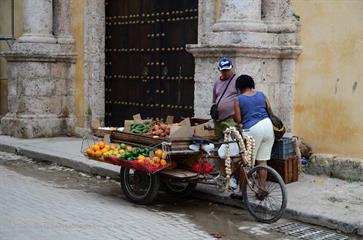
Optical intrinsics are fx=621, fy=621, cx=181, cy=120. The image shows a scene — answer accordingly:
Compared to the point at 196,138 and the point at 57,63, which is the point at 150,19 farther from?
the point at 196,138

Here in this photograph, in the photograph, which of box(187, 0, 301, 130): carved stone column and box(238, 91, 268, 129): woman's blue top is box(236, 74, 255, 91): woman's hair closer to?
box(238, 91, 268, 129): woman's blue top

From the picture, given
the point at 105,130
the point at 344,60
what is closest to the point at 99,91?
the point at 105,130

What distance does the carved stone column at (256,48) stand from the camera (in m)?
8.56

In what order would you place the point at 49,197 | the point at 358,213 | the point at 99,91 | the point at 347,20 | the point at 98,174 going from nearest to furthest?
the point at 358,213 → the point at 49,197 → the point at 347,20 → the point at 98,174 → the point at 99,91

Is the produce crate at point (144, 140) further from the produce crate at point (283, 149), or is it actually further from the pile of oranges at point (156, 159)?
the produce crate at point (283, 149)

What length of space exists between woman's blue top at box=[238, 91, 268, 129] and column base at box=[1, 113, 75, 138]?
252 inches

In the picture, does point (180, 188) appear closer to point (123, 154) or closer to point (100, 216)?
point (123, 154)

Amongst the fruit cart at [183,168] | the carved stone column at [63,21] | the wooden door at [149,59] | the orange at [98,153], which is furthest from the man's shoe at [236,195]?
the carved stone column at [63,21]

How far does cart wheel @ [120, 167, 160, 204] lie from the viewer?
23.7 feet

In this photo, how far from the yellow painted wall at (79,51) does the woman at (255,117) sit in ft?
20.3

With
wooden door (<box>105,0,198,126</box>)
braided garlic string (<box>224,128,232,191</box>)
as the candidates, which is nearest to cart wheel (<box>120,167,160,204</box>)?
braided garlic string (<box>224,128,232,191</box>)

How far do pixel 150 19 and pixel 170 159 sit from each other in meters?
4.90

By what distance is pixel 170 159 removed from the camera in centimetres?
715

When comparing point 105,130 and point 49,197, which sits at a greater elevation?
point 105,130
